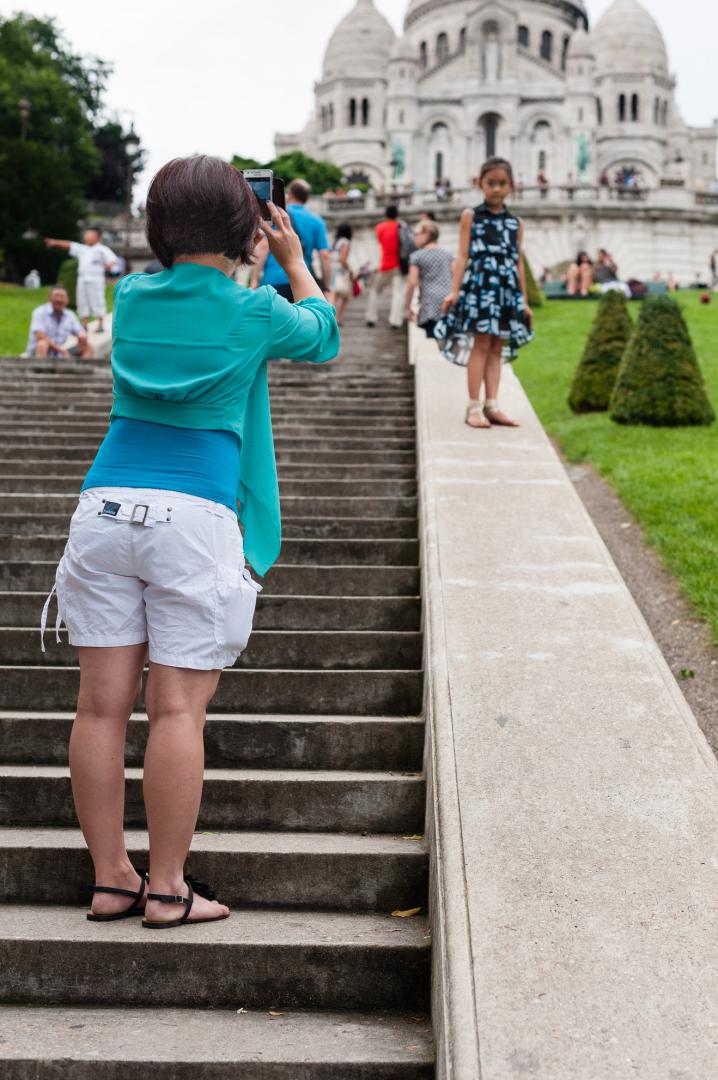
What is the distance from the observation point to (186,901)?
2980 millimetres

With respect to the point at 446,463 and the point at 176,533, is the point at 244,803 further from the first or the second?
the point at 446,463

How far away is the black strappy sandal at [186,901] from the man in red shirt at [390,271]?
11842 millimetres

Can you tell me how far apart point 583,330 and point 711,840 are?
17.6m

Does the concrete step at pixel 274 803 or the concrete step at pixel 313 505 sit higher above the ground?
the concrete step at pixel 313 505

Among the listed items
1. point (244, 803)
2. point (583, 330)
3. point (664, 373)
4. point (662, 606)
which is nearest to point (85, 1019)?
point (244, 803)

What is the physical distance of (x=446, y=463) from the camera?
20.7 ft

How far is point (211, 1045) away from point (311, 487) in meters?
4.18

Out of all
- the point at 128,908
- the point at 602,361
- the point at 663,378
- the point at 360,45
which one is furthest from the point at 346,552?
the point at 360,45

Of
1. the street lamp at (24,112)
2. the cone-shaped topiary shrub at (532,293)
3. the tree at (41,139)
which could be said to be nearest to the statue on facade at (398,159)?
the tree at (41,139)

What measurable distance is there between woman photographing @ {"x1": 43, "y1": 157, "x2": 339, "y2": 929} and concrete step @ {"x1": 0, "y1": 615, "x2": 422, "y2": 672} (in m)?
1.63

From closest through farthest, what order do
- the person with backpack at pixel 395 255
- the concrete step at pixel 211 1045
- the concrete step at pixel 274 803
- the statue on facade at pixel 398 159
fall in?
1. the concrete step at pixel 211 1045
2. the concrete step at pixel 274 803
3. the person with backpack at pixel 395 255
4. the statue on facade at pixel 398 159

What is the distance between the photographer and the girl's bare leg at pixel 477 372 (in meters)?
7.20

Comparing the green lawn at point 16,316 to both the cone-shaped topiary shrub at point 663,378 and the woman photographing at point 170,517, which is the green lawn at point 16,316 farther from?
the woman photographing at point 170,517

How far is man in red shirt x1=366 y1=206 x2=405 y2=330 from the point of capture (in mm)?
14617
